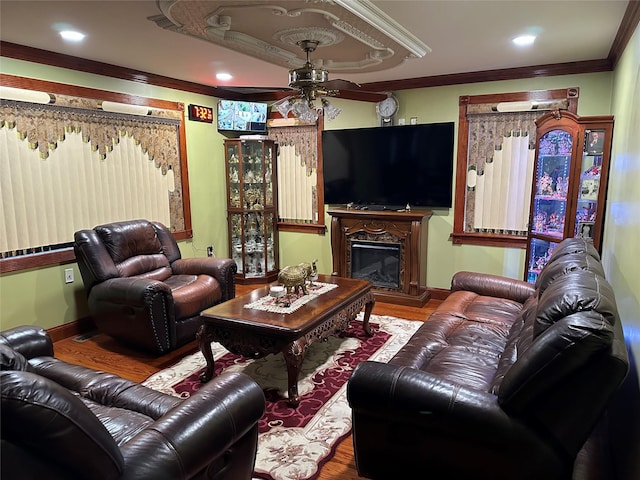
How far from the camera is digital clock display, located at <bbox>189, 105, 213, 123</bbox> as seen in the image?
5176 mm

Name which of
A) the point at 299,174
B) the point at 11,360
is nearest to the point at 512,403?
the point at 11,360

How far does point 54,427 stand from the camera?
1.09 meters

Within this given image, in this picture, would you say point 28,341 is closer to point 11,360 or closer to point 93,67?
point 11,360

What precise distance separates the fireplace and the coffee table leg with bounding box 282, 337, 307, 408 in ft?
8.01

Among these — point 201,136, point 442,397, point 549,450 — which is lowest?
point 549,450

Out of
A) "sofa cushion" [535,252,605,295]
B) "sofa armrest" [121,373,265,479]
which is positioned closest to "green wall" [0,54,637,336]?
"sofa cushion" [535,252,605,295]

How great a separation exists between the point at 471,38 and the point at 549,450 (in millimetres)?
2889

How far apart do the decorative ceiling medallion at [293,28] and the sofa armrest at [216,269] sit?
1.87 m

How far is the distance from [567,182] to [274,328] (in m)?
2.87

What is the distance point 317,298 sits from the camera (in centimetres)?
332

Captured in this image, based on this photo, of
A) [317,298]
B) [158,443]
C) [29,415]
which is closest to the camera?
[29,415]

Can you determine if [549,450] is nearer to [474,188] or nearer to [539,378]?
[539,378]

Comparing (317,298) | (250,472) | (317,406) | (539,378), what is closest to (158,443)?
(250,472)

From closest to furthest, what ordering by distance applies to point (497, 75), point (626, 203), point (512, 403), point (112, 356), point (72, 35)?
point (512, 403)
point (626, 203)
point (72, 35)
point (112, 356)
point (497, 75)
